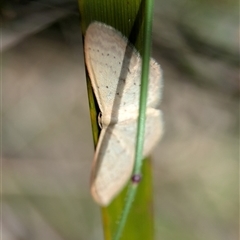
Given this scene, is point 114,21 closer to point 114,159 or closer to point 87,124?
point 114,159

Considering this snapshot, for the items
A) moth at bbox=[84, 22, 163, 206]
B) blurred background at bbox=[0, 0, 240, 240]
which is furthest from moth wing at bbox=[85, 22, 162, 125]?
blurred background at bbox=[0, 0, 240, 240]

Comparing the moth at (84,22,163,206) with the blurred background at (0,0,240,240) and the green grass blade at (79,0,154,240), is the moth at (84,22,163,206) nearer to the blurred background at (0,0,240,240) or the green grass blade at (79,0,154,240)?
the green grass blade at (79,0,154,240)

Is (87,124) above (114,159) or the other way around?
the other way around

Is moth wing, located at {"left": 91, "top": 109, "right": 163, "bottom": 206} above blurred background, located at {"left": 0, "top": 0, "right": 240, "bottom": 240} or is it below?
above

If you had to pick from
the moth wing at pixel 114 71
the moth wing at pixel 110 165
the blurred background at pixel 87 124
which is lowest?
the blurred background at pixel 87 124

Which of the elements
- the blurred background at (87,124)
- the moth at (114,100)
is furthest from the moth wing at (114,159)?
the blurred background at (87,124)

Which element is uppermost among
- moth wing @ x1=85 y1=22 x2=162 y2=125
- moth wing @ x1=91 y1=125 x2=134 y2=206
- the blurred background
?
moth wing @ x1=85 y1=22 x2=162 y2=125

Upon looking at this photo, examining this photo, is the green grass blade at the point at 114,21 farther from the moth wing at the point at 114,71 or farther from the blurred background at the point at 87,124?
the blurred background at the point at 87,124

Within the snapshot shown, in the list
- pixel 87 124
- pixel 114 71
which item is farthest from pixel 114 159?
pixel 87 124

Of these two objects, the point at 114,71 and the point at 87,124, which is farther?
the point at 87,124
